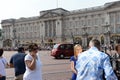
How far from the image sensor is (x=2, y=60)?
899cm

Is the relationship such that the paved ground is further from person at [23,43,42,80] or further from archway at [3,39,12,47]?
archway at [3,39,12,47]

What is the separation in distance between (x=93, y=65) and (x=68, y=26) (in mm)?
122660

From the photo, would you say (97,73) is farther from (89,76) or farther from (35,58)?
(35,58)

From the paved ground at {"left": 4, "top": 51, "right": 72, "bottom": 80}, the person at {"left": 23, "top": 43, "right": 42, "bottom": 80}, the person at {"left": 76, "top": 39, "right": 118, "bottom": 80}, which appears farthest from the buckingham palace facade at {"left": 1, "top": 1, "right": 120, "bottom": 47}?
the person at {"left": 76, "top": 39, "right": 118, "bottom": 80}

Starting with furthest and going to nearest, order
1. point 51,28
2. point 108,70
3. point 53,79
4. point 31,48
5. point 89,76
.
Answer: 1. point 51,28
2. point 53,79
3. point 31,48
4. point 89,76
5. point 108,70

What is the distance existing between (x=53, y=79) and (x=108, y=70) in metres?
10.3

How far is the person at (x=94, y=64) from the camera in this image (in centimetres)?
513

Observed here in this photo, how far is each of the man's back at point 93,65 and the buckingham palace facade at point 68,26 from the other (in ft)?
297

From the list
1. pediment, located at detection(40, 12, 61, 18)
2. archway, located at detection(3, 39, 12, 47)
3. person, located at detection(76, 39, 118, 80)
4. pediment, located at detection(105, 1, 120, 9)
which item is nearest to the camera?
person, located at detection(76, 39, 118, 80)

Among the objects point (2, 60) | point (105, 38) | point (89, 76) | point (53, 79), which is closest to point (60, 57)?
point (53, 79)

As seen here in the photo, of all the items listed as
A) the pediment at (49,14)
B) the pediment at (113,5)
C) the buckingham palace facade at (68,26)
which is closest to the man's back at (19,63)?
the buckingham palace facade at (68,26)

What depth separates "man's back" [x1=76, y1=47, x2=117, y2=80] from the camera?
515 centimetres

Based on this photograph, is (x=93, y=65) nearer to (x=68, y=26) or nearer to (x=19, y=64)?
(x=19, y=64)

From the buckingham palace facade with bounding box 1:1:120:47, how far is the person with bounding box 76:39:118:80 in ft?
297
